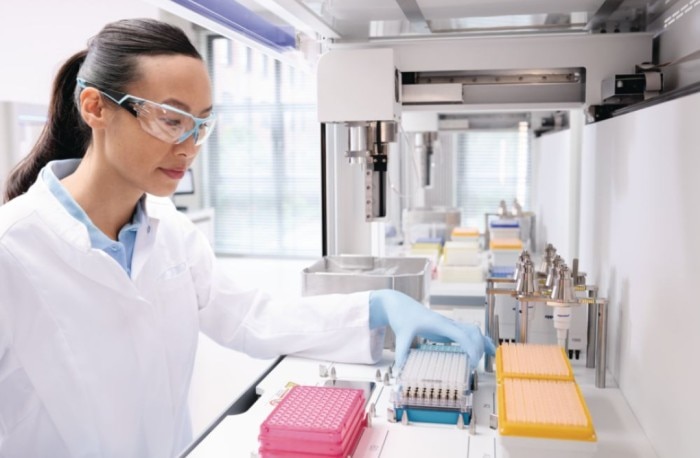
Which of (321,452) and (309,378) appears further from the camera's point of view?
(309,378)

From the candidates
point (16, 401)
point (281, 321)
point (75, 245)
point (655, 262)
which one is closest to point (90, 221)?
point (75, 245)

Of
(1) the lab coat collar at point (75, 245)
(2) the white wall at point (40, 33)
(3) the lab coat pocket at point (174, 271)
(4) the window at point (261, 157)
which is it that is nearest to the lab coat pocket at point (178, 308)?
(3) the lab coat pocket at point (174, 271)

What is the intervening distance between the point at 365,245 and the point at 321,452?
111 centimetres

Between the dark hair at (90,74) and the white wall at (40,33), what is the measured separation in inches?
72.3

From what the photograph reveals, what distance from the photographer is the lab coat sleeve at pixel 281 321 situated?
1400 mm

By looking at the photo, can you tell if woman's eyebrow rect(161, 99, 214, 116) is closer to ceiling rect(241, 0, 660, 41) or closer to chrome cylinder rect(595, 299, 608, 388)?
ceiling rect(241, 0, 660, 41)

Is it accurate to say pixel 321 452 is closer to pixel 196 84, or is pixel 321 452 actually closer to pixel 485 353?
pixel 485 353

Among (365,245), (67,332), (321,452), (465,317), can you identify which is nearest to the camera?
(321,452)

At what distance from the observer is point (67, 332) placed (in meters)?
1.09

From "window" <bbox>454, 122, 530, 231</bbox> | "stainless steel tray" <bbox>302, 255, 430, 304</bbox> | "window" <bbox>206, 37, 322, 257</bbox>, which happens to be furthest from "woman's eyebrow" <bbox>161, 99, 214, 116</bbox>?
"window" <bbox>206, 37, 322, 257</bbox>

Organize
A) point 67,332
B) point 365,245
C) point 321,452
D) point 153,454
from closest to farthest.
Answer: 1. point 321,452
2. point 67,332
3. point 153,454
4. point 365,245


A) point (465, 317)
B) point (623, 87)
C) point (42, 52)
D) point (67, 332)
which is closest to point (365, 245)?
point (465, 317)

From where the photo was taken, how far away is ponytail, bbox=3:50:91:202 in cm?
125

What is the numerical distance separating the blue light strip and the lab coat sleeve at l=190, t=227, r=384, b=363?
0.49 m
